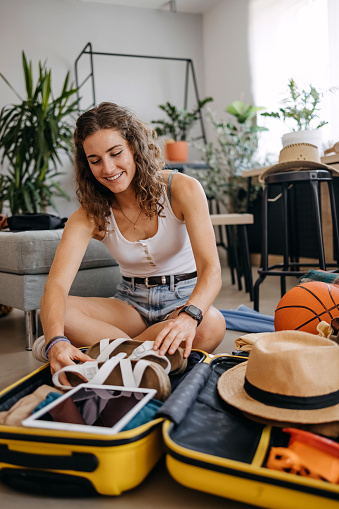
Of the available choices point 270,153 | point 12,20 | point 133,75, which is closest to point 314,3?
point 270,153

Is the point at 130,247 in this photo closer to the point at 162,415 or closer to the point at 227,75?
the point at 162,415

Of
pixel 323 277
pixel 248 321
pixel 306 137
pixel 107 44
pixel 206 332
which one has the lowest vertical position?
pixel 248 321

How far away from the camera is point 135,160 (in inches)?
55.1

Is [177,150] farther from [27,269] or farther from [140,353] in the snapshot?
[140,353]

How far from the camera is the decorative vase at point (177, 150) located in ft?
14.6

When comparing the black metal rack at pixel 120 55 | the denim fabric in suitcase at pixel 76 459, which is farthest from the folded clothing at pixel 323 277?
the black metal rack at pixel 120 55

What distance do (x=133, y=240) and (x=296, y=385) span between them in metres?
0.83

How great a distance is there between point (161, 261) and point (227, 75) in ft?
12.9

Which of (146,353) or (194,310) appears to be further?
(194,310)

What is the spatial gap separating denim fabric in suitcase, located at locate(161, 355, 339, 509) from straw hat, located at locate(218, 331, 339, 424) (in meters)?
0.05

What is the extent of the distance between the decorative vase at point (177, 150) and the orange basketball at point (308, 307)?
10.3ft

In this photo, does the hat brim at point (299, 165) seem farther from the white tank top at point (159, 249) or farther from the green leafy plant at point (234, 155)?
the green leafy plant at point (234, 155)

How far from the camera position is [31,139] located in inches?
151

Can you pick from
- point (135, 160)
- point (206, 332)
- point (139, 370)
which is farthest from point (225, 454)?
point (135, 160)
